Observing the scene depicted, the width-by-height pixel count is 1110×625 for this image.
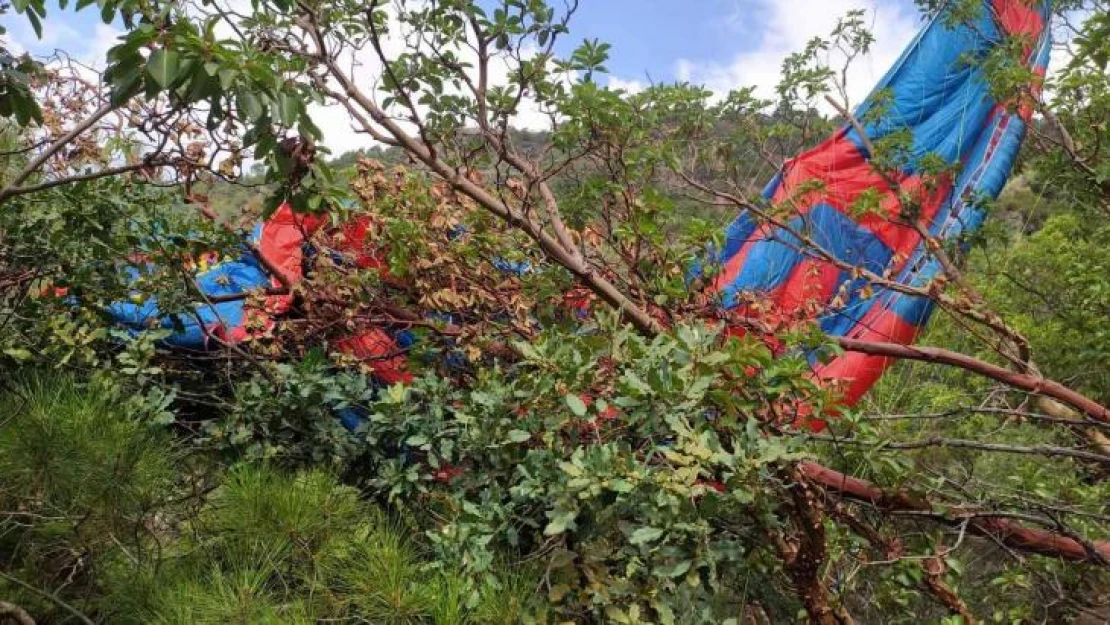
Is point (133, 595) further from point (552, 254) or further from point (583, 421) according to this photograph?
point (552, 254)

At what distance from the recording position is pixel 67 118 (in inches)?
110

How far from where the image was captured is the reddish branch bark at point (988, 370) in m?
2.41

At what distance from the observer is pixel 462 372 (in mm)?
2729

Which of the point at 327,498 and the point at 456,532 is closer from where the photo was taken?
the point at 456,532

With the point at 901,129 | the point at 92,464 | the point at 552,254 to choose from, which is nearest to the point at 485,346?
the point at 552,254

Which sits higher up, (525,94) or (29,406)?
(525,94)

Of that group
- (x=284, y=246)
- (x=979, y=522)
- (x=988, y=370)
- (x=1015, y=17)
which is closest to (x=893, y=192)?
(x=1015, y=17)

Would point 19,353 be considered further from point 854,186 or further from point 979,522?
point 854,186

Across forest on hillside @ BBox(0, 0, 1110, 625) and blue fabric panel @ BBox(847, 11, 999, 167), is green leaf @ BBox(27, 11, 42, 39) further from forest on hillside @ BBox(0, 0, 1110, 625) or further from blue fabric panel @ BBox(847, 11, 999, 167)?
blue fabric panel @ BBox(847, 11, 999, 167)

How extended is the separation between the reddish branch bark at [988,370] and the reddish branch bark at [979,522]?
1.49ft

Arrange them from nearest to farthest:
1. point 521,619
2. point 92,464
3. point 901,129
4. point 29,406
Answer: point 521,619, point 92,464, point 29,406, point 901,129

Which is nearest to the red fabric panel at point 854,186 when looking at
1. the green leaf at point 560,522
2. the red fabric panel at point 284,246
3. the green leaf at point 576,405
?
the red fabric panel at point 284,246

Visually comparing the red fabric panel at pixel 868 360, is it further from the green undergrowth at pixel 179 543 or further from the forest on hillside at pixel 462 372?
the green undergrowth at pixel 179 543

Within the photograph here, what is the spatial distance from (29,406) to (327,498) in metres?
0.94
